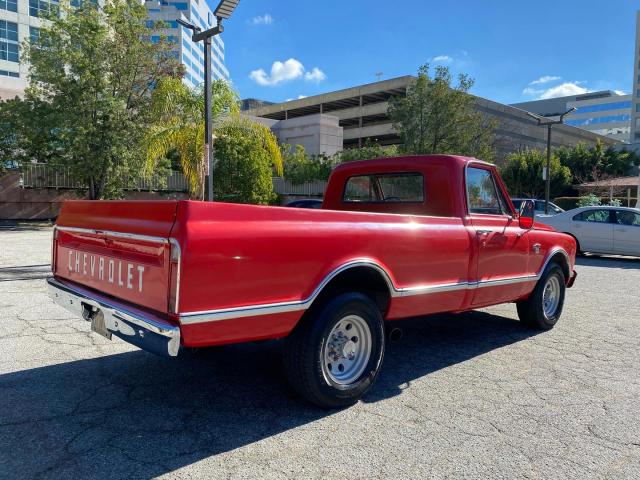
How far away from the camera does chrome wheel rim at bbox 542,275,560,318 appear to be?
5.86m

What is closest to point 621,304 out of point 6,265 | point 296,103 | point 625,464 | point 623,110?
point 625,464

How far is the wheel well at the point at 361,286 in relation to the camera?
3395mm

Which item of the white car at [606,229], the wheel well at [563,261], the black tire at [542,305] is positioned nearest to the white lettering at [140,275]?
the black tire at [542,305]

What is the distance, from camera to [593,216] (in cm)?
1391

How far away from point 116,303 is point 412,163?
3.03m

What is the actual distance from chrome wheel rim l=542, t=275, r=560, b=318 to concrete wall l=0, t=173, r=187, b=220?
19.2m

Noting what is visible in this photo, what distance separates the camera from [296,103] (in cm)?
7581

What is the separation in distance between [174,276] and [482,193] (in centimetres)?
331

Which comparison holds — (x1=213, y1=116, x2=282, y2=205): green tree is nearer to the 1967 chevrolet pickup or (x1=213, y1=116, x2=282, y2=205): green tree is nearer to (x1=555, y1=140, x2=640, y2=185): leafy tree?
the 1967 chevrolet pickup

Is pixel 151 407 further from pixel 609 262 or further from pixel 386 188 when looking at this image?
pixel 609 262

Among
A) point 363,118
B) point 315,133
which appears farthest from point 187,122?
point 363,118

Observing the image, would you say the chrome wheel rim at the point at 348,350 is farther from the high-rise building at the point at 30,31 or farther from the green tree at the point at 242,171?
the green tree at the point at 242,171

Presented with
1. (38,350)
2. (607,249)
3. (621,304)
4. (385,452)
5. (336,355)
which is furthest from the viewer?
(607,249)

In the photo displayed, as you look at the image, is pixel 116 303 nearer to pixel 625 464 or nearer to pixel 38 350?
pixel 38 350
